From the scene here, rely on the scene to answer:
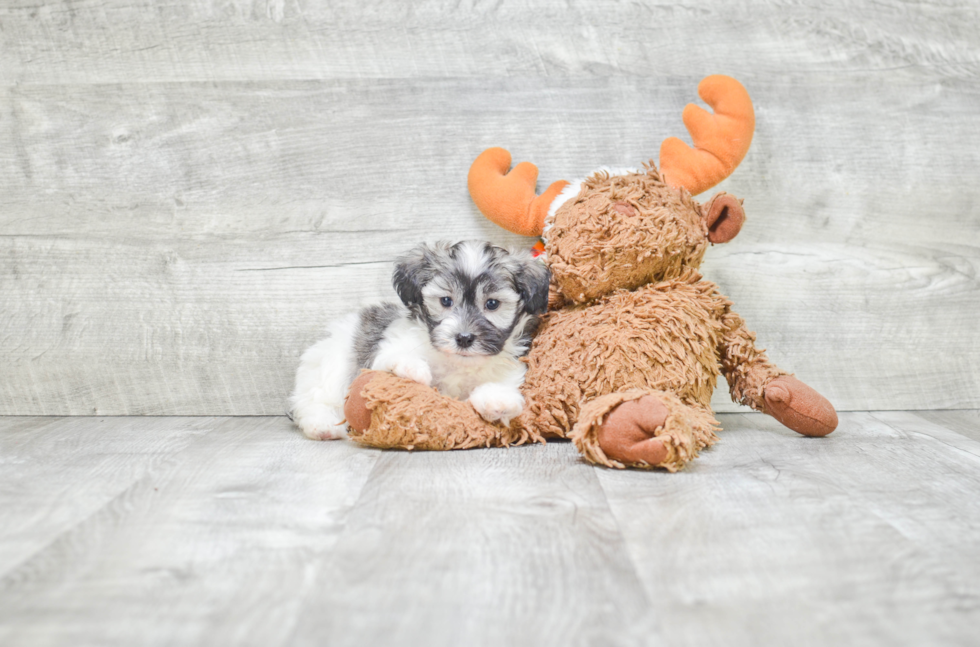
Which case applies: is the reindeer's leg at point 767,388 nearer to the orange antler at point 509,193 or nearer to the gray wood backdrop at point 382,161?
the gray wood backdrop at point 382,161

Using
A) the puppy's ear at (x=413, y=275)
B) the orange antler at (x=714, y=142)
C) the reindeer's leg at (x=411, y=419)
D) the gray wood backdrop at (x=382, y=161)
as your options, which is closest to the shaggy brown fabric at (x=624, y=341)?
the reindeer's leg at (x=411, y=419)

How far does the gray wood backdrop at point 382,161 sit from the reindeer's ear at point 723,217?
392 millimetres

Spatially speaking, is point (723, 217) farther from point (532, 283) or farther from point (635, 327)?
point (532, 283)

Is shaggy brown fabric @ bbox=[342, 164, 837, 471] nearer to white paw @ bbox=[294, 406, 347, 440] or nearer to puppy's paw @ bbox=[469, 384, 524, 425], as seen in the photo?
puppy's paw @ bbox=[469, 384, 524, 425]

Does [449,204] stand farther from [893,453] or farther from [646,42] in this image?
[893,453]

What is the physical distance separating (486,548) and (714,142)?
4.30 feet

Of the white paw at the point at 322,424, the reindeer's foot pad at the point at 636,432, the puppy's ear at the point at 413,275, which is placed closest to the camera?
the reindeer's foot pad at the point at 636,432

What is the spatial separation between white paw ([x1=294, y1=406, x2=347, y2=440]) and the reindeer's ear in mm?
1087

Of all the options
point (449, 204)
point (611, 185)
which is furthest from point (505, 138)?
point (611, 185)

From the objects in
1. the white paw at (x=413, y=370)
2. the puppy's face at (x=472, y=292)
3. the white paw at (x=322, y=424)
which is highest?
the puppy's face at (x=472, y=292)

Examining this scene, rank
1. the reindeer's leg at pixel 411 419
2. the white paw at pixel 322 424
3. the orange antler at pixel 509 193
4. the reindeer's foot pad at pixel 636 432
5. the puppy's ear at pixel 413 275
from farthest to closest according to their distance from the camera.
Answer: the orange antler at pixel 509 193, the white paw at pixel 322 424, the puppy's ear at pixel 413 275, the reindeer's leg at pixel 411 419, the reindeer's foot pad at pixel 636 432

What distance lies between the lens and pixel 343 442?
6.32 feet

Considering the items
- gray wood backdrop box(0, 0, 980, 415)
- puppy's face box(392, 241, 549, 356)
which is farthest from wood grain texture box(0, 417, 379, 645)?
gray wood backdrop box(0, 0, 980, 415)

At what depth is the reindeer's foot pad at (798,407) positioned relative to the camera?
1843 mm
